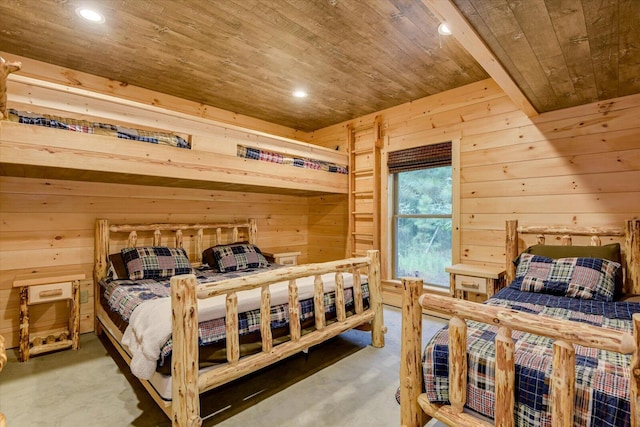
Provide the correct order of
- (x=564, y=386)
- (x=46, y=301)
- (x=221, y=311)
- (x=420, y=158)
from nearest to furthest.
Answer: (x=564, y=386)
(x=221, y=311)
(x=46, y=301)
(x=420, y=158)

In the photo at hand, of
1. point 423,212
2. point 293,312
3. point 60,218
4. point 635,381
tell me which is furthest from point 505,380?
point 60,218

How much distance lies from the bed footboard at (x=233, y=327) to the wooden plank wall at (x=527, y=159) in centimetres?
165

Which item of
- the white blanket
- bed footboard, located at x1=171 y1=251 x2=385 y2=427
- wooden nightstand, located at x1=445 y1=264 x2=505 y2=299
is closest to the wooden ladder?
wooden nightstand, located at x1=445 y1=264 x2=505 y2=299

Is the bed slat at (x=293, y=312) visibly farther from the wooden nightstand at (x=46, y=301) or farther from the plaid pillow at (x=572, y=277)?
the wooden nightstand at (x=46, y=301)

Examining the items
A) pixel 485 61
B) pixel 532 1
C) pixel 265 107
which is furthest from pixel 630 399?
pixel 265 107

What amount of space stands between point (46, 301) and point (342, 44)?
3202 millimetres

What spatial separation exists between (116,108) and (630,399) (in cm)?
319

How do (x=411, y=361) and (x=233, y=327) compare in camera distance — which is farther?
(x=233, y=327)

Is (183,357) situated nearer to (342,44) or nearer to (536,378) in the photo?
(536,378)

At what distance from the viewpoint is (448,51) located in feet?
8.76

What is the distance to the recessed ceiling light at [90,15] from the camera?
7.00 ft

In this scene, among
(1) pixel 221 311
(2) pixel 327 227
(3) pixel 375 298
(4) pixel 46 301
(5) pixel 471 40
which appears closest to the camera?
(5) pixel 471 40

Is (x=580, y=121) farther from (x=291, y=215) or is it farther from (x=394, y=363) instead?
(x=291, y=215)

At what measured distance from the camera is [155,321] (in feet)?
5.80
